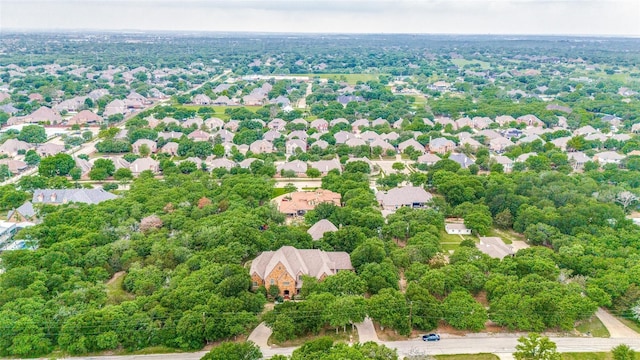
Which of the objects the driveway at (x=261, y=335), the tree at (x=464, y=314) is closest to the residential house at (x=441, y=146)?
the tree at (x=464, y=314)

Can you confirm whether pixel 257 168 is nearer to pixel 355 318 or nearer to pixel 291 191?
pixel 291 191

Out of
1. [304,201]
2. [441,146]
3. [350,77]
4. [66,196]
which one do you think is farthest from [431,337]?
[350,77]

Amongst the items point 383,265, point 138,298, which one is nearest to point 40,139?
point 138,298

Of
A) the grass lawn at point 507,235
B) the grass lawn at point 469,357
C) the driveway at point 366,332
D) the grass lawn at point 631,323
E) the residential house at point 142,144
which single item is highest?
the residential house at point 142,144

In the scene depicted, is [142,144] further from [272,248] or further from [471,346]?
[471,346]

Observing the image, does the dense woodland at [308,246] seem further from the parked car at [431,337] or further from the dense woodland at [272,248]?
A: the parked car at [431,337]

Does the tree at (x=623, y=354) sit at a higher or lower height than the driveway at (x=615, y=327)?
higher

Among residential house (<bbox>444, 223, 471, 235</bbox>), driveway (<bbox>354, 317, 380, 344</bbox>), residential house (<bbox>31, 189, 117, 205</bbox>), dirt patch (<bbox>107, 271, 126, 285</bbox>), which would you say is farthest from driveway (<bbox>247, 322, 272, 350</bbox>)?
residential house (<bbox>31, 189, 117, 205</bbox>)
